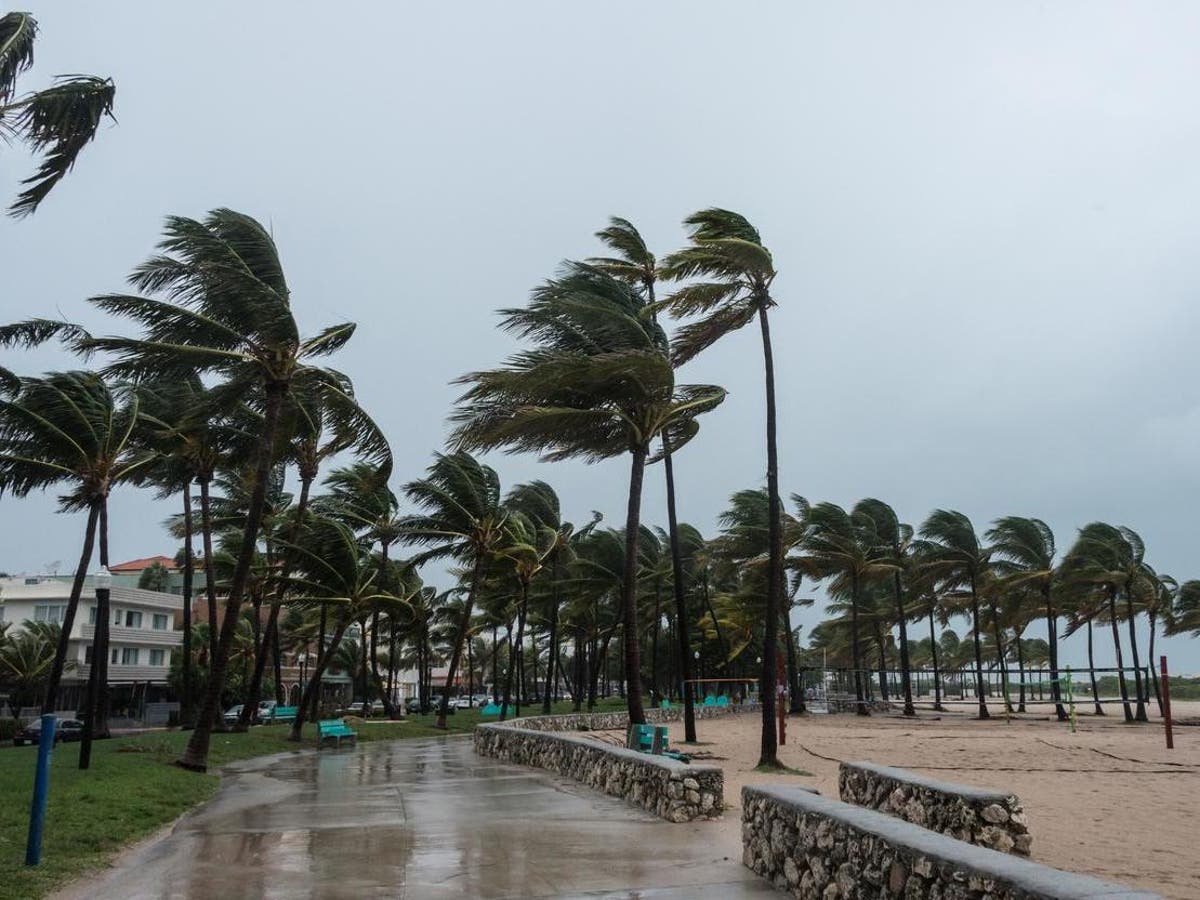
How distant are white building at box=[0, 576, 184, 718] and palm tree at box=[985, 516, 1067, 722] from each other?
43.0 m

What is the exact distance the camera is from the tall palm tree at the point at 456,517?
32.8 m

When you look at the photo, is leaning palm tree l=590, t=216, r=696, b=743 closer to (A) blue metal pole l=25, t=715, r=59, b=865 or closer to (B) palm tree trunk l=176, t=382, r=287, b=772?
(B) palm tree trunk l=176, t=382, r=287, b=772

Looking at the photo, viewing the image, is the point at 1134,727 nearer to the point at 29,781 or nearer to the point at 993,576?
the point at 993,576

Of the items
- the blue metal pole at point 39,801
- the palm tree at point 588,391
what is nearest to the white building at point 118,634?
the palm tree at point 588,391

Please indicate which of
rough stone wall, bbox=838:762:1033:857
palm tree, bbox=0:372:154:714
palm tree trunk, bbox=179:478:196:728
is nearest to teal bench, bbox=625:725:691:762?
rough stone wall, bbox=838:762:1033:857

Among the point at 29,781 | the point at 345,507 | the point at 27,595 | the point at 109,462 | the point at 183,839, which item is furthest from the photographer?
the point at 27,595

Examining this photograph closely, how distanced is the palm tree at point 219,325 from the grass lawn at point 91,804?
2.34 m

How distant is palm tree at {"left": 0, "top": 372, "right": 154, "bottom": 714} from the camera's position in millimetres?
21391

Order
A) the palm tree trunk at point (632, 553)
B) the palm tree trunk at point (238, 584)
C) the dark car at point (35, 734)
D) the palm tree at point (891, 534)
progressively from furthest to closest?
the palm tree at point (891, 534), the dark car at point (35, 734), the palm tree trunk at point (632, 553), the palm tree trunk at point (238, 584)

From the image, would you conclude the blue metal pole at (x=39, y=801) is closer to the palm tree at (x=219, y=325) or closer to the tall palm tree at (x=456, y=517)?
the palm tree at (x=219, y=325)

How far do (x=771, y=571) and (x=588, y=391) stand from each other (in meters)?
5.04

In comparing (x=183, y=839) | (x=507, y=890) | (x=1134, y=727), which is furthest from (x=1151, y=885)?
(x=1134, y=727)

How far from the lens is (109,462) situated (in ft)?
72.8

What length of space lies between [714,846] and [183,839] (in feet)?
17.3
